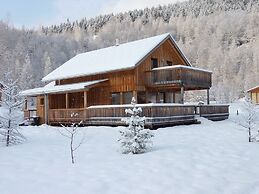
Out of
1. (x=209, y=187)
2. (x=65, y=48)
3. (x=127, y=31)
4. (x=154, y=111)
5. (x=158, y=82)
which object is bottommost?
(x=209, y=187)

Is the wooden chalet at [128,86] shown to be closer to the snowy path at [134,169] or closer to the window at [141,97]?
the window at [141,97]

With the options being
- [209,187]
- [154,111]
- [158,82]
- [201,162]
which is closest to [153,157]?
[201,162]

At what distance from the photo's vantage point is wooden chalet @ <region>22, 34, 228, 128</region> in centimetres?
2366

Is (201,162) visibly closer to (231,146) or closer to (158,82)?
(231,146)

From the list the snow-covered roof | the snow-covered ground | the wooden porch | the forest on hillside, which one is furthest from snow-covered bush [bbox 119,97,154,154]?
the forest on hillside

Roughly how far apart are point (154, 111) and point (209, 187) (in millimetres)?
12564

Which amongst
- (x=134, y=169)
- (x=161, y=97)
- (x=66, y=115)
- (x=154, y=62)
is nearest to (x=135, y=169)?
(x=134, y=169)

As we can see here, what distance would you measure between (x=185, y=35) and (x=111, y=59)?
108 metres

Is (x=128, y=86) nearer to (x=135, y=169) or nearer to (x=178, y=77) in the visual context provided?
(x=178, y=77)

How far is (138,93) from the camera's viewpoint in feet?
90.2

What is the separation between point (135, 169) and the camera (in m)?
10.1

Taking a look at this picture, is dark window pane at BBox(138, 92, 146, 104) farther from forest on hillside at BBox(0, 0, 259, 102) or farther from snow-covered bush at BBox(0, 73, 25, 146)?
forest on hillside at BBox(0, 0, 259, 102)

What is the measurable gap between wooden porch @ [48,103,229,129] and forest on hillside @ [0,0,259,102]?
229ft

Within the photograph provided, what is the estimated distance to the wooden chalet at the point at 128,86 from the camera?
23.7 m
